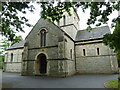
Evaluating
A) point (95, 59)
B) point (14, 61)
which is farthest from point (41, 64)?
point (14, 61)

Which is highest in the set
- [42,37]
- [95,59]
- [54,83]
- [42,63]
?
[42,37]

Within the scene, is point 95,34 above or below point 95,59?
above

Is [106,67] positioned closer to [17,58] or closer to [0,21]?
[0,21]

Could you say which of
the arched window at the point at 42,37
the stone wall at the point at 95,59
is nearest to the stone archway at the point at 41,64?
the arched window at the point at 42,37

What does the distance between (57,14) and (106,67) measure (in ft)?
45.2

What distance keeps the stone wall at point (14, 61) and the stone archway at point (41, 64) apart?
28.2ft

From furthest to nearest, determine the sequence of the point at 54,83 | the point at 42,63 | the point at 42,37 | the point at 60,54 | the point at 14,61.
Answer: the point at 14,61 → the point at 42,37 → the point at 42,63 → the point at 60,54 → the point at 54,83

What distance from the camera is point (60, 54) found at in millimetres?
13203

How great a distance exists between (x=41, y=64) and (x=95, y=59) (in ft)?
31.6

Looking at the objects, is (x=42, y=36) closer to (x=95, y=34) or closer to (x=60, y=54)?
(x=60, y=54)

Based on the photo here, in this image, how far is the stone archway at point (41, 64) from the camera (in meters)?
15.5

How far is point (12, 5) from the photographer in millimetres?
6645

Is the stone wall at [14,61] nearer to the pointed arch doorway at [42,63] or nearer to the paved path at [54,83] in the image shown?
the pointed arch doorway at [42,63]

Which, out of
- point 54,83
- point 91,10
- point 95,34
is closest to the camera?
point 91,10
